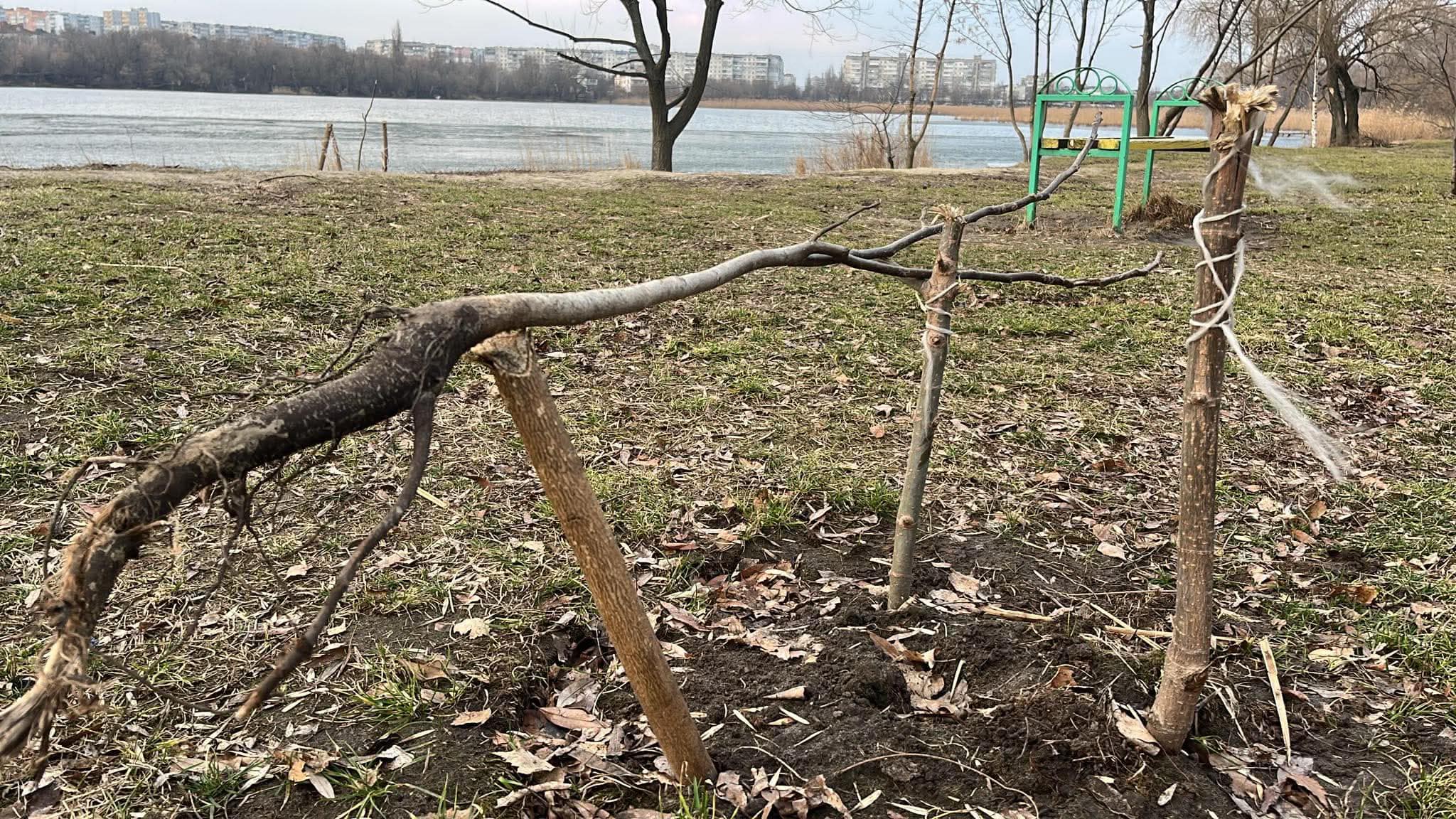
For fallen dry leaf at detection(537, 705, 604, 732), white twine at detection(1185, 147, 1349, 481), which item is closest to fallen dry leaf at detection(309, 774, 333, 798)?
fallen dry leaf at detection(537, 705, 604, 732)

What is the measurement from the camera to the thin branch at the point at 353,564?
1.37m

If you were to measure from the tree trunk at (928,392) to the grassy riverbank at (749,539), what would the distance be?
146mm

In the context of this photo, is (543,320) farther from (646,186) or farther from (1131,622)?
(646,186)

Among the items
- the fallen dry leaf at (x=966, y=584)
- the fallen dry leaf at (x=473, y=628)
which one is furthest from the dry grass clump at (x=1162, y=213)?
the fallen dry leaf at (x=473, y=628)

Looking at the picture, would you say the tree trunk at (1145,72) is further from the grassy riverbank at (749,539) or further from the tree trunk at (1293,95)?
the grassy riverbank at (749,539)

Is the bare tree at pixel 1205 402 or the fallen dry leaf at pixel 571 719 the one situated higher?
the bare tree at pixel 1205 402

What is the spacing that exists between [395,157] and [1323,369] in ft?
58.7

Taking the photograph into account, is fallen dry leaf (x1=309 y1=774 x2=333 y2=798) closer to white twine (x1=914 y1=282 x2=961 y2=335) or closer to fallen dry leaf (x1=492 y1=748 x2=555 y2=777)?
fallen dry leaf (x1=492 y1=748 x2=555 y2=777)

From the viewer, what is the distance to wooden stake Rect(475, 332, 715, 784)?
170 centimetres

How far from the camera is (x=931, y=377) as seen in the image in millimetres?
2605

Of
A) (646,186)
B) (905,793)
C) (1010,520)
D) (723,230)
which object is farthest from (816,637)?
(646,186)

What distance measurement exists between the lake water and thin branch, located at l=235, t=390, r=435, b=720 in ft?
48.2

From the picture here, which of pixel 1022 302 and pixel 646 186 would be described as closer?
pixel 1022 302

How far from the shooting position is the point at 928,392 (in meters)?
2.63
